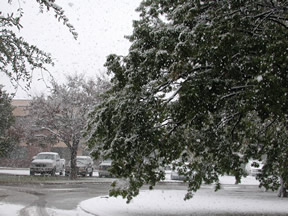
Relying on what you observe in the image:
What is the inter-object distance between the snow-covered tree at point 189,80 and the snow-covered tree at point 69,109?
1570 cm

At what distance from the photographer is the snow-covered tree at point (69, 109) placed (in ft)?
80.7

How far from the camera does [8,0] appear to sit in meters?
5.14

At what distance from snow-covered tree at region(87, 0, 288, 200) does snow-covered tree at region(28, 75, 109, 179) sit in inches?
618

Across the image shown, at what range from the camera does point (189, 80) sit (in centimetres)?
691

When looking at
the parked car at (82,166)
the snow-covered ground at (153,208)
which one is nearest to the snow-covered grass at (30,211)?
the snow-covered ground at (153,208)

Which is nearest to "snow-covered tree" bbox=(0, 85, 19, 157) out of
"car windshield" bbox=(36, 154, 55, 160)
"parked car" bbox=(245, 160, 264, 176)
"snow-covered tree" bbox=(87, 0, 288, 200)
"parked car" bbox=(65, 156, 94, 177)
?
"car windshield" bbox=(36, 154, 55, 160)

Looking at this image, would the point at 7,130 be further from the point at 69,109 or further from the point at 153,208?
the point at 153,208

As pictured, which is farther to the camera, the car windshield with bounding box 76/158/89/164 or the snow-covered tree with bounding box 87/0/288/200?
the car windshield with bounding box 76/158/89/164

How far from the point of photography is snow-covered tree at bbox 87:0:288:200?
6.06m

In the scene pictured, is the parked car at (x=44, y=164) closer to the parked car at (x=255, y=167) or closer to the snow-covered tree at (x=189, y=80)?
the parked car at (x=255, y=167)

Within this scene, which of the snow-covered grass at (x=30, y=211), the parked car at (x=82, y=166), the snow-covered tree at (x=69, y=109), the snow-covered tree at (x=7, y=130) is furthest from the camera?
the parked car at (x=82, y=166)

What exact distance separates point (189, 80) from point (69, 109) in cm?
1948

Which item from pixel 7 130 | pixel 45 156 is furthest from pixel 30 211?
pixel 7 130

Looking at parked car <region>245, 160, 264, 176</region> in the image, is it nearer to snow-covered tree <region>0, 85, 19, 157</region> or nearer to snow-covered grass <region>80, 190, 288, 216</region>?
snow-covered grass <region>80, 190, 288, 216</region>
